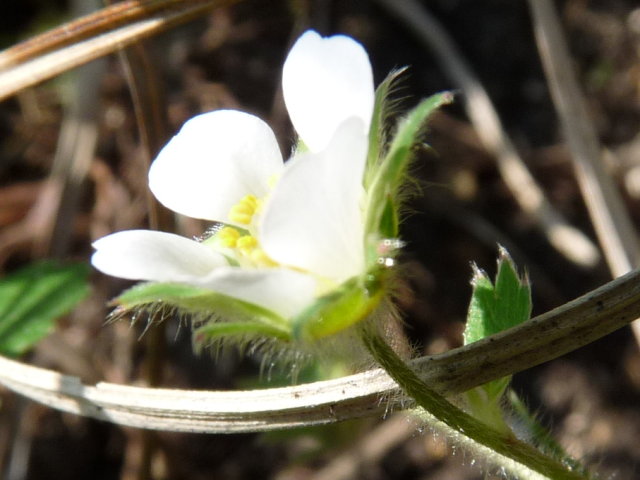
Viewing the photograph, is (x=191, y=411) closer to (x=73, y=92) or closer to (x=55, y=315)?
(x=55, y=315)

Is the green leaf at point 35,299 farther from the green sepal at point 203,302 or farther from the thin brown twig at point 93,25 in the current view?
the green sepal at point 203,302

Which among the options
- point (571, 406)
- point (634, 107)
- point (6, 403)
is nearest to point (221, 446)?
point (6, 403)

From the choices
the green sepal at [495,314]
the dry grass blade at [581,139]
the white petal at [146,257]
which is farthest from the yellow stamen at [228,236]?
the dry grass blade at [581,139]

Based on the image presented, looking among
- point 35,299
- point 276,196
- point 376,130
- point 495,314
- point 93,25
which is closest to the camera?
point 276,196

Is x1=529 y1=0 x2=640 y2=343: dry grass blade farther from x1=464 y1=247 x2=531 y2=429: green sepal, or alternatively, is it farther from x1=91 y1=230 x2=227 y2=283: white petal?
x1=91 y1=230 x2=227 y2=283: white petal

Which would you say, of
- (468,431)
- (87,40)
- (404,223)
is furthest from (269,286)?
(404,223)

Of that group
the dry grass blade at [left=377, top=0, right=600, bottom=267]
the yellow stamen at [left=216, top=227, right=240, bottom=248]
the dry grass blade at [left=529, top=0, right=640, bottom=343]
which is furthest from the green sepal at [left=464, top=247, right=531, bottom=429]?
the dry grass blade at [left=377, top=0, right=600, bottom=267]

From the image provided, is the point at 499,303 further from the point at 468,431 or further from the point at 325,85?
the point at 325,85
